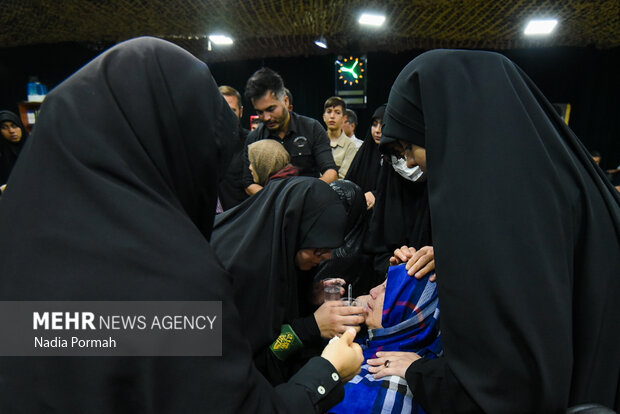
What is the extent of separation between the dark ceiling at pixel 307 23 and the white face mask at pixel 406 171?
11.3 ft

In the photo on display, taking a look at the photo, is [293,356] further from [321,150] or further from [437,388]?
[321,150]

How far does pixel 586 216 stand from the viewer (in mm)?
814

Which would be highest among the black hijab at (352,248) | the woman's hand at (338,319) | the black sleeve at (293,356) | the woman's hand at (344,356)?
the black hijab at (352,248)

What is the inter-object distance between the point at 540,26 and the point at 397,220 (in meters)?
5.29

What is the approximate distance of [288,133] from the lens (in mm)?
2994

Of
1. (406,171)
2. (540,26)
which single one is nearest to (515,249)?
(406,171)

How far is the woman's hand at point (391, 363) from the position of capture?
1148 mm

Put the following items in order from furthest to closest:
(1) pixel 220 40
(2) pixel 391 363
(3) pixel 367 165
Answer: (1) pixel 220 40 → (3) pixel 367 165 → (2) pixel 391 363

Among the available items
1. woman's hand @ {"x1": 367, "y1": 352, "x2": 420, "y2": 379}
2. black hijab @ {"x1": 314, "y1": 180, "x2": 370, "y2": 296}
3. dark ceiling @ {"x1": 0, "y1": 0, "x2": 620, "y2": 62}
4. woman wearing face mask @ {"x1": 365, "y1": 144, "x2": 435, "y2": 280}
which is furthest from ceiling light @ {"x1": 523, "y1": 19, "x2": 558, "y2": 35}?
woman's hand @ {"x1": 367, "y1": 352, "x2": 420, "y2": 379}

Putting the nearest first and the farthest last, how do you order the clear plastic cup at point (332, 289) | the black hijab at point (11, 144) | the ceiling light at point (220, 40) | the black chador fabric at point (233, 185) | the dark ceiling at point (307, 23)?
1. the clear plastic cup at point (332, 289)
2. the black chador fabric at point (233, 185)
3. the black hijab at point (11, 144)
4. the dark ceiling at point (307, 23)
5. the ceiling light at point (220, 40)

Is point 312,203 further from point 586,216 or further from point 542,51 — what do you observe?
point 542,51

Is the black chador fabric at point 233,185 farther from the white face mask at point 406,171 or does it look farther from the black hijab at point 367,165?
the white face mask at point 406,171

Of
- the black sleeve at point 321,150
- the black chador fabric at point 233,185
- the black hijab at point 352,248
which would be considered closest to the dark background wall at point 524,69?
the black sleeve at point 321,150

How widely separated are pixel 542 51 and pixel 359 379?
807 cm
